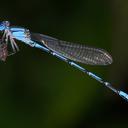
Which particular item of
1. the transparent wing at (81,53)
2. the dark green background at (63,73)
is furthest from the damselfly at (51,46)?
the dark green background at (63,73)

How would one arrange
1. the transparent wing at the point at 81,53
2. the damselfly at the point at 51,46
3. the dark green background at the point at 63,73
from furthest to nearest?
the dark green background at the point at 63,73 < the transparent wing at the point at 81,53 < the damselfly at the point at 51,46

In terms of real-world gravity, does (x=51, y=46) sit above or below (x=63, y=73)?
below

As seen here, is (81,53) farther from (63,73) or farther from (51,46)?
(63,73)

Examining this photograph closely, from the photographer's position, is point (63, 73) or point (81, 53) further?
point (63, 73)

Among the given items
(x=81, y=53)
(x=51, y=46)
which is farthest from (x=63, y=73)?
(x=51, y=46)

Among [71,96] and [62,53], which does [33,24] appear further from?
[62,53]

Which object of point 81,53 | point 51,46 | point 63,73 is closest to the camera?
point 51,46

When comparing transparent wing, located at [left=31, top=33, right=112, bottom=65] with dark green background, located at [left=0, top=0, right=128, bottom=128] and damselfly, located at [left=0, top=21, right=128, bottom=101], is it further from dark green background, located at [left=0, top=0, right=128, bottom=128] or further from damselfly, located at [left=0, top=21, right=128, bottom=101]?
dark green background, located at [left=0, top=0, right=128, bottom=128]

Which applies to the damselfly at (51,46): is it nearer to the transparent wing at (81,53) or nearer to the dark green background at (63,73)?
the transparent wing at (81,53)
